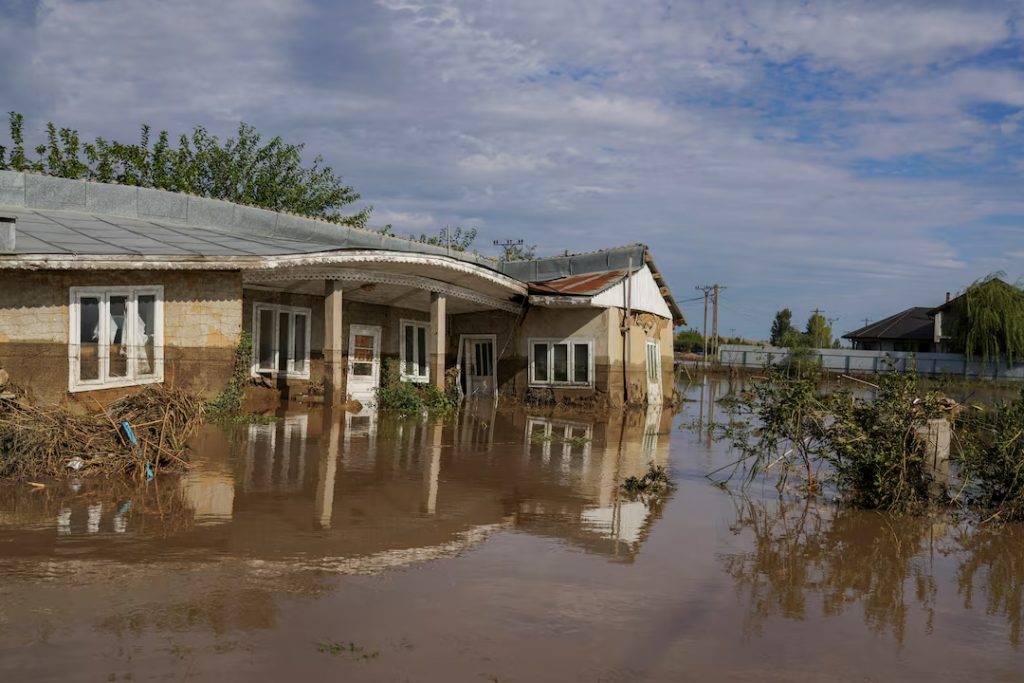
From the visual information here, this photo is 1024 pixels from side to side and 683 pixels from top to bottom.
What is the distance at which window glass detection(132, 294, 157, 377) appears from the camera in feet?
43.6

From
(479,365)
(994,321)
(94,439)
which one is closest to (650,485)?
(94,439)

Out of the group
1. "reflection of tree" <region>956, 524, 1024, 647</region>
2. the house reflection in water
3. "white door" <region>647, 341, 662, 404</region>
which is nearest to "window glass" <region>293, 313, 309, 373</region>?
the house reflection in water

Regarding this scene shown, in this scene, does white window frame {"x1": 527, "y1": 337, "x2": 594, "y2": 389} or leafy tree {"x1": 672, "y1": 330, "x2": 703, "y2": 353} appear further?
leafy tree {"x1": 672, "y1": 330, "x2": 703, "y2": 353}

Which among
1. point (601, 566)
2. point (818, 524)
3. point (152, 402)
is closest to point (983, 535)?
point (818, 524)

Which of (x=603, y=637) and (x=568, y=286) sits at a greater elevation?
(x=568, y=286)

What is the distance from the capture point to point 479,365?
2248cm

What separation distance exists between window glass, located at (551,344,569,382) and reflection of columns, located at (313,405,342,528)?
7.01 metres

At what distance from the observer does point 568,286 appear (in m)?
21.0

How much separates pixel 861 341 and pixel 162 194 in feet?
170

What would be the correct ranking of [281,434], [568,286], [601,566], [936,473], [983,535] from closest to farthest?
[601,566]
[983,535]
[936,473]
[281,434]
[568,286]

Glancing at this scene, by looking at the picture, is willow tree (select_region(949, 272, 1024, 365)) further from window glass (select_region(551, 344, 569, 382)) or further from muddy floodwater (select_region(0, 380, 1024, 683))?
muddy floodwater (select_region(0, 380, 1024, 683))

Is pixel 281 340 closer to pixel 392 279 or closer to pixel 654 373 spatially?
pixel 392 279

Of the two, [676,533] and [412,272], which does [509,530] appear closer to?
[676,533]

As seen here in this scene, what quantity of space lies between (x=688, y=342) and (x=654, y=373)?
5263cm
